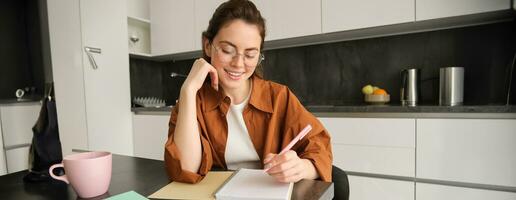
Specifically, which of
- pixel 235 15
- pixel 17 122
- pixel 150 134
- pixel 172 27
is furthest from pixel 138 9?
pixel 235 15

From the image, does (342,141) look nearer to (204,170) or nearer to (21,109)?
(204,170)

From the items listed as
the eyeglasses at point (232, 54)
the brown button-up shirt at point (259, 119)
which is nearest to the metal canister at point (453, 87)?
the brown button-up shirt at point (259, 119)

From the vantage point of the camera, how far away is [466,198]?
1406 millimetres

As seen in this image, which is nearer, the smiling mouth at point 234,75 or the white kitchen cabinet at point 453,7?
the smiling mouth at point 234,75

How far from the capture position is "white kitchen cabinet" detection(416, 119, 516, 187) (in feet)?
4.30

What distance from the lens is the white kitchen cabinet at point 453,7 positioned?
1448 mm

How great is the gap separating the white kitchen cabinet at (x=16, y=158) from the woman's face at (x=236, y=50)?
2.17 metres

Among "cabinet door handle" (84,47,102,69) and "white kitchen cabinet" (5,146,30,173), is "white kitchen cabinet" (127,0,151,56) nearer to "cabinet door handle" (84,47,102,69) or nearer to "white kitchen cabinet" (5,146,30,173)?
"cabinet door handle" (84,47,102,69)

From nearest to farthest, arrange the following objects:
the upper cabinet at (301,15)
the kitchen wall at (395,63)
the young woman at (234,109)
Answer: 1. the young woman at (234,109)
2. the upper cabinet at (301,15)
3. the kitchen wall at (395,63)

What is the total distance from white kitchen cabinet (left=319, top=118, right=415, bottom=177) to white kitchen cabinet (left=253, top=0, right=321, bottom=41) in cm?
63

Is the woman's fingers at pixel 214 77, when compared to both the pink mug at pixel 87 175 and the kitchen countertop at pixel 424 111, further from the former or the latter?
the kitchen countertop at pixel 424 111

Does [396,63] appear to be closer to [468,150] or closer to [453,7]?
[453,7]

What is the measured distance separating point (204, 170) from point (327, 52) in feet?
5.50

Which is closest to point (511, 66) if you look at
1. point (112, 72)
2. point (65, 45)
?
point (112, 72)
